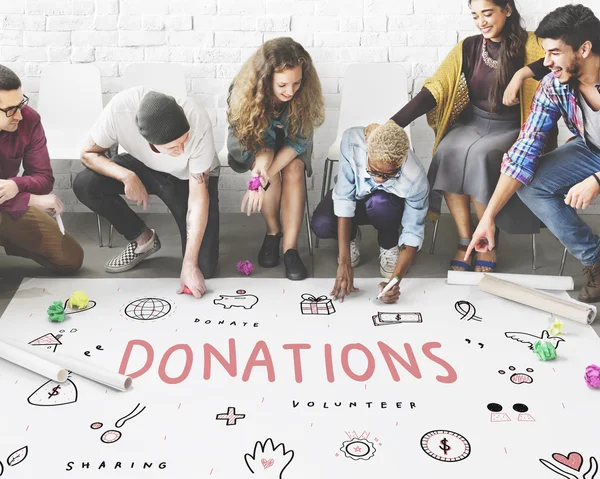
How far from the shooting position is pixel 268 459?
2.05m

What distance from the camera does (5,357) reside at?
2473mm

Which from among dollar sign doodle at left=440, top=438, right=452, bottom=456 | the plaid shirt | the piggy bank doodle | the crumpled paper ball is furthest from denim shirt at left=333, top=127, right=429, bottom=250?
dollar sign doodle at left=440, top=438, right=452, bottom=456

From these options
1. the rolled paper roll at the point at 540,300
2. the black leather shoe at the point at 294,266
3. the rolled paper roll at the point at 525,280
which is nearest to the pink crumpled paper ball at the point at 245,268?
the black leather shoe at the point at 294,266

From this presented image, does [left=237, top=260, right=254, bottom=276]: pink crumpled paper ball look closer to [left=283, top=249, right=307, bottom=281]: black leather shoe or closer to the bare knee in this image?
[left=283, top=249, right=307, bottom=281]: black leather shoe

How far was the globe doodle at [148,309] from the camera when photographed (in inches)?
111

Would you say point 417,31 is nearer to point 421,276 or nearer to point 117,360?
point 421,276

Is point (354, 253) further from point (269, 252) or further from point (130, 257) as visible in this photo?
point (130, 257)

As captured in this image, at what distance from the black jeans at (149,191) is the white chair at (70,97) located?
0.64 m

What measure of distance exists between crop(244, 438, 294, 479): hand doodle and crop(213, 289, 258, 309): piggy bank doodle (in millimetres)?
854

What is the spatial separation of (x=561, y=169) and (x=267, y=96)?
1.23 meters

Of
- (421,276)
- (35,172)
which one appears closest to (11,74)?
(35,172)

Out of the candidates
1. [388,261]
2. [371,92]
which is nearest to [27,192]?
[388,261]

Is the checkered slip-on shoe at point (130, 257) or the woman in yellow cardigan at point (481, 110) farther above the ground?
the woman in yellow cardigan at point (481, 110)

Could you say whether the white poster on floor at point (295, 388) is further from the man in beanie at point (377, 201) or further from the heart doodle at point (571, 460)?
the man in beanie at point (377, 201)
